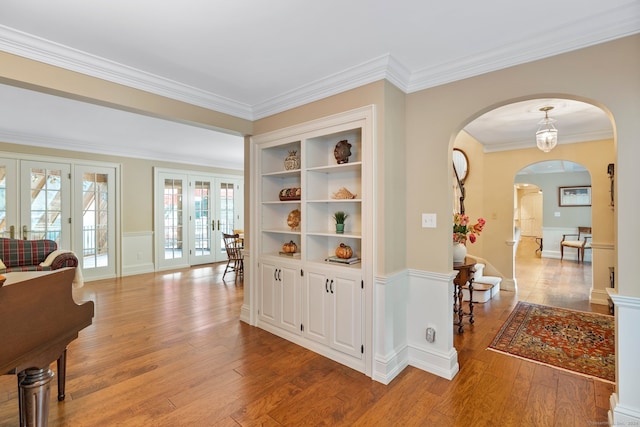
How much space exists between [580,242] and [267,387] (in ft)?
29.6

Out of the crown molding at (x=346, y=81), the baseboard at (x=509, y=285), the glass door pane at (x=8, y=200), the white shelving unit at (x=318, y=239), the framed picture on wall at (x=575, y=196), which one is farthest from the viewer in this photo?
the framed picture on wall at (x=575, y=196)

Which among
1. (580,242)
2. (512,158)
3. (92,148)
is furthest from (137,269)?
(580,242)

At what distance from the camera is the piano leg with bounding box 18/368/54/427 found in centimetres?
144

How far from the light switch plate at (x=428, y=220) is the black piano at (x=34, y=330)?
2419 millimetres

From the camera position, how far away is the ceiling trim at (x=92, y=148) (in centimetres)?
495

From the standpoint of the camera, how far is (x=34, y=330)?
143 cm

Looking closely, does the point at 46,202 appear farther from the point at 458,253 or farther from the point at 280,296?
the point at 458,253

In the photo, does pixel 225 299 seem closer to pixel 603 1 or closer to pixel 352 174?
pixel 352 174

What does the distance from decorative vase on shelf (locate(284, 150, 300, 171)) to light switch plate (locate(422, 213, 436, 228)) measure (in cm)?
141

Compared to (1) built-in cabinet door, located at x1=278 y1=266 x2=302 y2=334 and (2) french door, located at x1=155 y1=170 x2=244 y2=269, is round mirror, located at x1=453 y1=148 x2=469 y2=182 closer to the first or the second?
(1) built-in cabinet door, located at x1=278 y1=266 x2=302 y2=334

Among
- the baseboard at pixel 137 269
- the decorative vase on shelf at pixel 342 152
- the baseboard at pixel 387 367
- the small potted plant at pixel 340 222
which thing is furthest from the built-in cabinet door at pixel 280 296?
the baseboard at pixel 137 269

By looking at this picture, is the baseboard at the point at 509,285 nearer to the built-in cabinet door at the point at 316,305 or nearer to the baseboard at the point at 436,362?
the baseboard at the point at 436,362

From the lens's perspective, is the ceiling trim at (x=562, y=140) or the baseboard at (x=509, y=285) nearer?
the ceiling trim at (x=562, y=140)

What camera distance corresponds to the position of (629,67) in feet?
5.99
